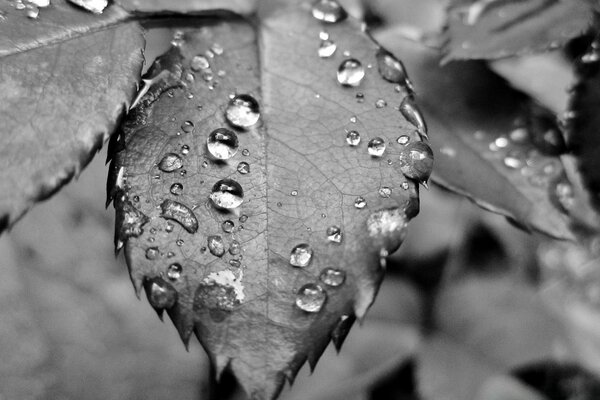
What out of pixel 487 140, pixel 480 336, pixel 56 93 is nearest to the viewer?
pixel 56 93

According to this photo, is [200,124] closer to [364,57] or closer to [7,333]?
[364,57]

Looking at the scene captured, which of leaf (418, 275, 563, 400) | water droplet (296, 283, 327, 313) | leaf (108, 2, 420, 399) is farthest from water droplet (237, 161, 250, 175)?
leaf (418, 275, 563, 400)

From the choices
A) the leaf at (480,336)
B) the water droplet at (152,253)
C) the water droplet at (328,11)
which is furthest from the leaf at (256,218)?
the leaf at (480,336)

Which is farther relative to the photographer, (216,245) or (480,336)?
(480,336)

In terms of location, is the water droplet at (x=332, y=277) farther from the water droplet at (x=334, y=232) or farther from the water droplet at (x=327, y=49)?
the water droplet at (x=327, y=49)

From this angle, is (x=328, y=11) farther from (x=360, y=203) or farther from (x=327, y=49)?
(x=360, y=203)

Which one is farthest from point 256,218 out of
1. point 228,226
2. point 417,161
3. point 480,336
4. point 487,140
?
point 480,336
